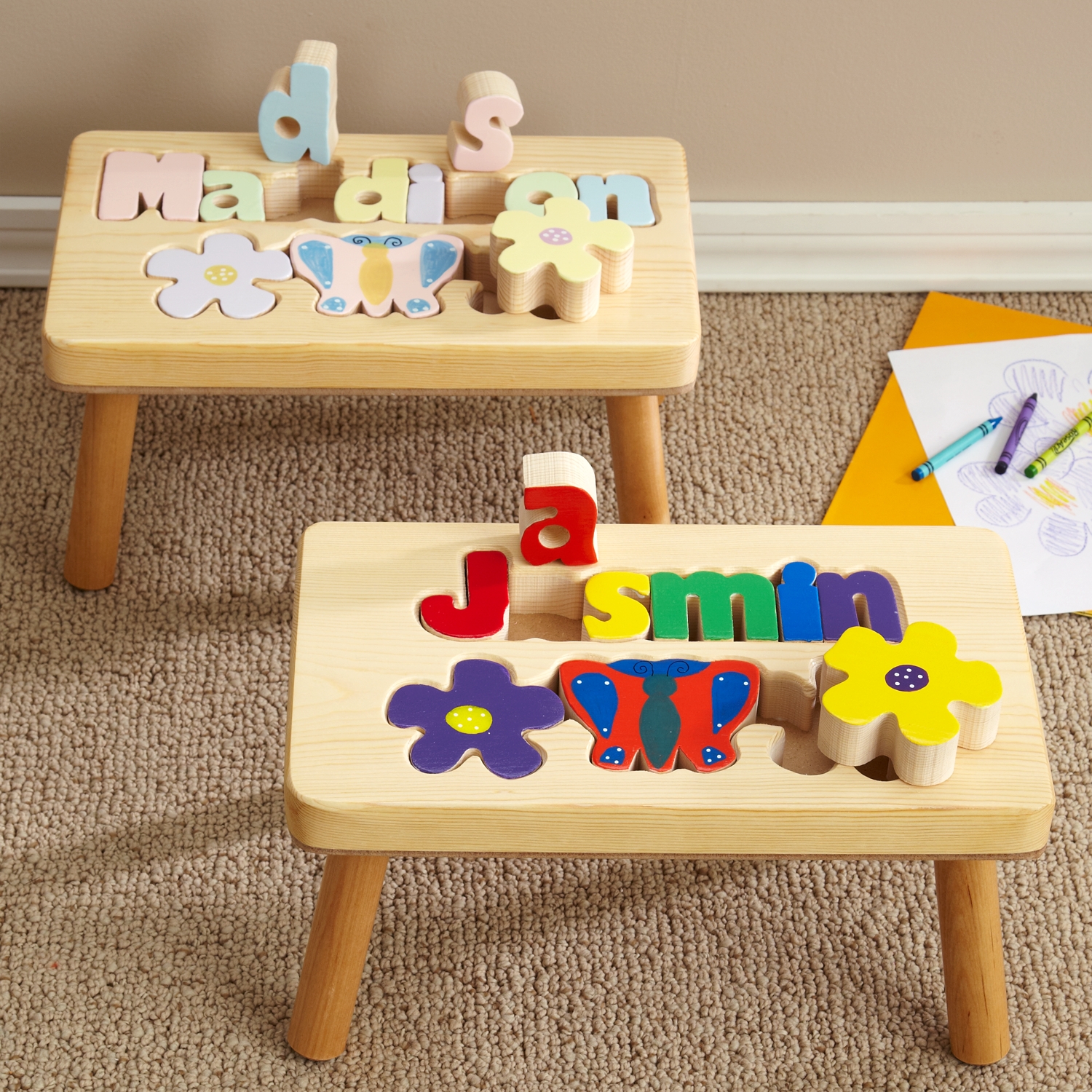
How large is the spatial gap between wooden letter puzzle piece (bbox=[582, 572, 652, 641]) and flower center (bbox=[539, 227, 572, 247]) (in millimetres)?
258

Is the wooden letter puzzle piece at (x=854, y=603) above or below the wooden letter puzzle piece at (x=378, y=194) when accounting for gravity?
below

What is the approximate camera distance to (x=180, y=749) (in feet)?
3.46

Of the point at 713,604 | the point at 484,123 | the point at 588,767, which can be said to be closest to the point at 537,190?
the point at 484,123

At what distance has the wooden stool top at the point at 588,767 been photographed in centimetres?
75

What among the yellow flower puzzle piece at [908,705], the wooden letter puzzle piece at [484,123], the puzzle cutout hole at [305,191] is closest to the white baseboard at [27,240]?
the puzzle cutout hole at [305,191]

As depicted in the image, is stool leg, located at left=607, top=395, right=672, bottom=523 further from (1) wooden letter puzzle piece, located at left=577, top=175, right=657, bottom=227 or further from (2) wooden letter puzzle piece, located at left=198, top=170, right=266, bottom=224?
(2) wooden letter puzzle piece, located at left=198, top=170, right=266, bottom=224

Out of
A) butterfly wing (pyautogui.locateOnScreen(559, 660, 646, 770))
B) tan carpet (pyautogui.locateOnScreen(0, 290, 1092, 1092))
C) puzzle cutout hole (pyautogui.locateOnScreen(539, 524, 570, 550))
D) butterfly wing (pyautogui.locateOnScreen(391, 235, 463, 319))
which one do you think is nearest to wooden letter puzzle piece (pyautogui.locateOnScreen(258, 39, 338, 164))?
butterfly wing (pyautogui.locateOnScreen(391, 235, 463, 319))

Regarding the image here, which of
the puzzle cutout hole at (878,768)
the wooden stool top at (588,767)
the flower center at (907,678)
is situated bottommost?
the puzzle cutout hole at (878,768)

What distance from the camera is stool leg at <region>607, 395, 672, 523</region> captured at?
1.04 meters

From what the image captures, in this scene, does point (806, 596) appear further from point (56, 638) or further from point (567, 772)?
point (56, 638)

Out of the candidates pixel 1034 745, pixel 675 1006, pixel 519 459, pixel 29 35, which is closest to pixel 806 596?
pixel 1034 745

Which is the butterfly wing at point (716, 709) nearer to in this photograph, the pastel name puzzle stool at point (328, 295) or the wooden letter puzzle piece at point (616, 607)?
the wooden letter puzzle piece at point (616, 607)

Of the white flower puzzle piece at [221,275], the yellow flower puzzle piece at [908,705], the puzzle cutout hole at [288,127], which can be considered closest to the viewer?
the yellow flower puzzle piece at [908,705]

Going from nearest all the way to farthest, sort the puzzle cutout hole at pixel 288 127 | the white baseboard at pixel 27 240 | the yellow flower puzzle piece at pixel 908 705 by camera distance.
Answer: the yellow flower puzzle piece at pixel 908 705, the puzzle cutout hole at pixel 288 127, the white baseboard at pixel 27 240
